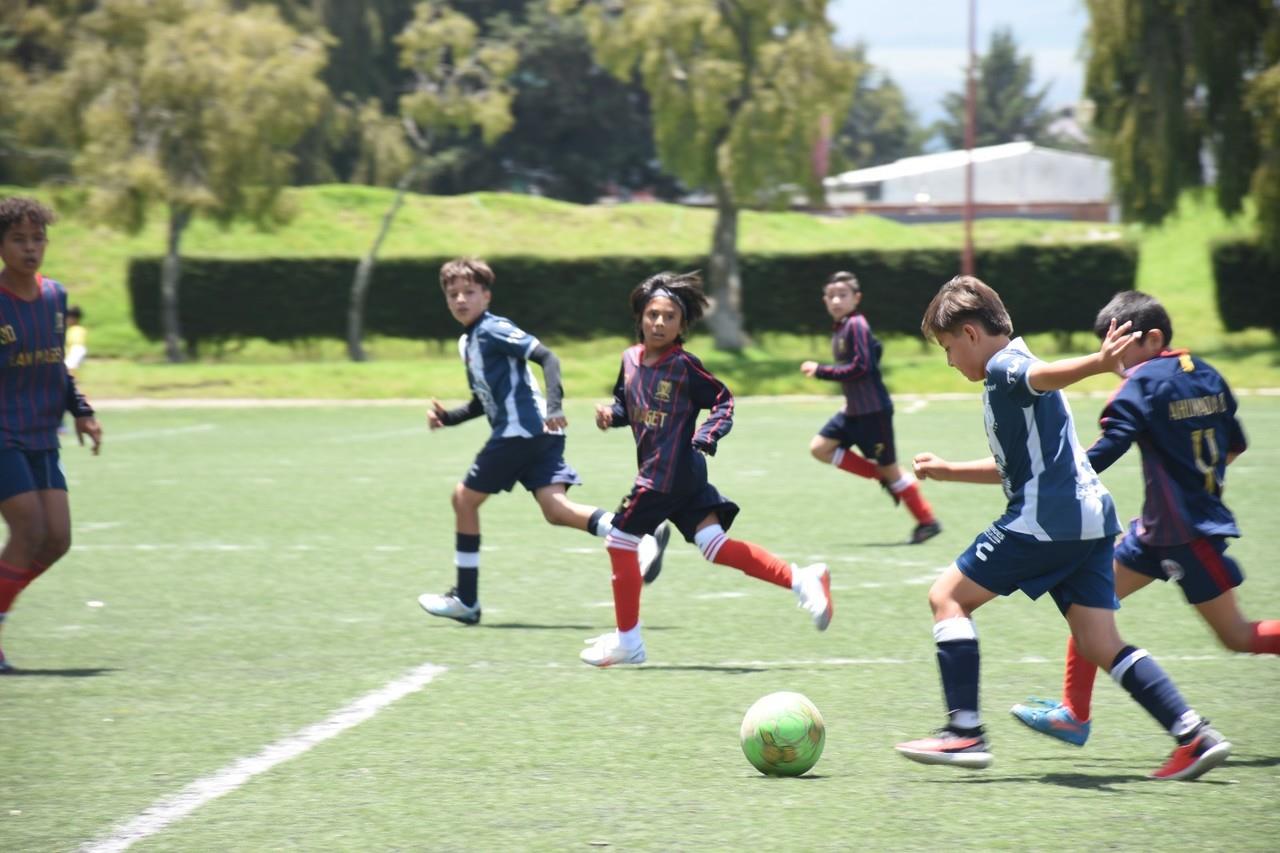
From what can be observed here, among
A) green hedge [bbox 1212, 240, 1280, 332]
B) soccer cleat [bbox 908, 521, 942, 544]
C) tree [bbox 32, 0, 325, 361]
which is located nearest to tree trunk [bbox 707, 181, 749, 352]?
tree [bbox 32, 0, 325, 361]

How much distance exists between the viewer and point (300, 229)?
141ft

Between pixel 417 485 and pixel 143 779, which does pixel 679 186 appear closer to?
pixel 417 485

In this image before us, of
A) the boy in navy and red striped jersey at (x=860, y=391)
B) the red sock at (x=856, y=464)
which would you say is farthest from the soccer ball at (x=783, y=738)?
the red sock at (x=856, y=464)

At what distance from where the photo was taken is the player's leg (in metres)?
5.17

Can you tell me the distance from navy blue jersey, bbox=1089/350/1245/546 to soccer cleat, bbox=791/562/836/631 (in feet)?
5.47

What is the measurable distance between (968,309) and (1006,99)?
114948mm

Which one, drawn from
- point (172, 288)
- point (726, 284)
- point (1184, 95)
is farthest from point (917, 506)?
point (172, 288)

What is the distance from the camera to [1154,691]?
501 cm

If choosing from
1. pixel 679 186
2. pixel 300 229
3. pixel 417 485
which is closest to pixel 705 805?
pixel 417 485

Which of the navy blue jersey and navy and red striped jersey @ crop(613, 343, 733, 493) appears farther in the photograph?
navy and red striped jersey @ crop(613, 343, 733, 493)

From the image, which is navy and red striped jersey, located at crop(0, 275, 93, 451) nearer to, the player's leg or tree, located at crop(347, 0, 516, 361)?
the player's leg

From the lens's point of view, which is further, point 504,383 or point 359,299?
point 359,299

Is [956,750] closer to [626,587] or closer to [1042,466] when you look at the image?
[1042,466]

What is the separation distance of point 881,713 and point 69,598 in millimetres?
5261
